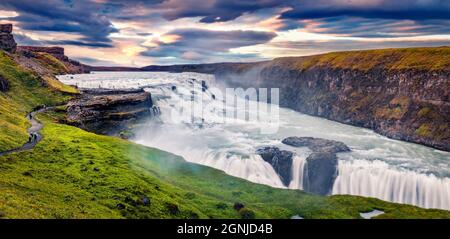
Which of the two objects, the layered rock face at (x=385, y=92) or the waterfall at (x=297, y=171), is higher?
the layered rock face at (x=385, y=92)

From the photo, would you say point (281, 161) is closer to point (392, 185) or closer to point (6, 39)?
point (392, 185)

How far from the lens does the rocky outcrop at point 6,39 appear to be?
128700 millimetres

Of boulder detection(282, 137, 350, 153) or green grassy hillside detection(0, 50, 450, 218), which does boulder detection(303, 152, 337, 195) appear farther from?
green grassy hillside detection(0, 50, 450, 218)

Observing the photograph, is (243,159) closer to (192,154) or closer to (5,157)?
(192,154)

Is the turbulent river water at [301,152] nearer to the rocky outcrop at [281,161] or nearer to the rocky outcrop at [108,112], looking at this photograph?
the rocky outcrop at [281,161]

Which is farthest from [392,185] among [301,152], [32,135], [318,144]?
[32,135]

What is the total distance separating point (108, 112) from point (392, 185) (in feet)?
206

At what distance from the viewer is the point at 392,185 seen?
5769cm

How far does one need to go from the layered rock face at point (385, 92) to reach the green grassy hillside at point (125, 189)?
5051 centimetres

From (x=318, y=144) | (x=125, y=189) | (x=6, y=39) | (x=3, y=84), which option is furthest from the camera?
(x=6, y=39)

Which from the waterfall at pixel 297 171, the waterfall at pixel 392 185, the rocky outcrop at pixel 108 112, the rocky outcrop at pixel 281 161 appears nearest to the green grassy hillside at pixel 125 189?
the waterfall at pixel 392 185

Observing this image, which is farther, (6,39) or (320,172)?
(6,39)

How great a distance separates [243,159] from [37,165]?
109 ft

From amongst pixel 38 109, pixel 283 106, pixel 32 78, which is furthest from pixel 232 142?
pixel 283 106
